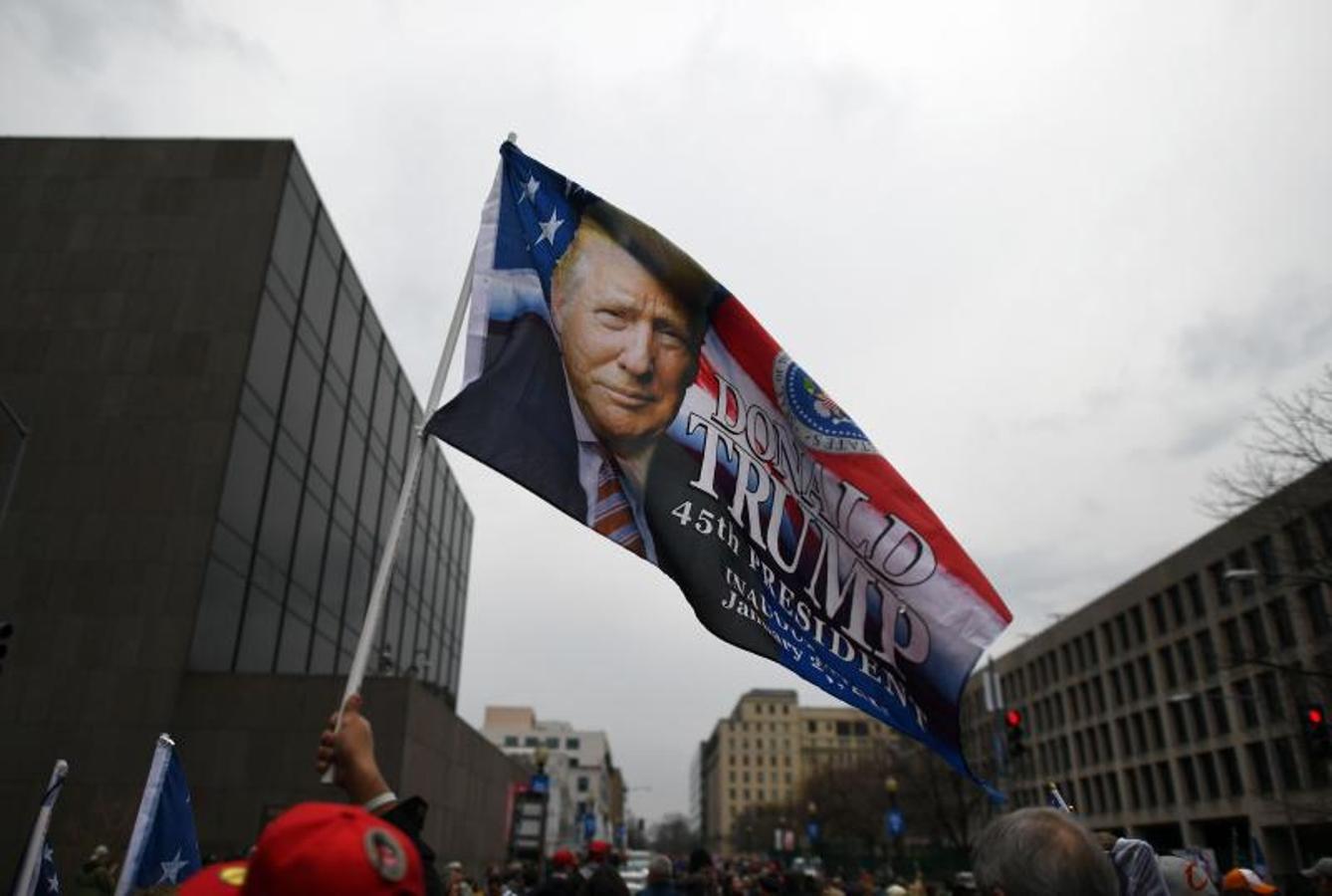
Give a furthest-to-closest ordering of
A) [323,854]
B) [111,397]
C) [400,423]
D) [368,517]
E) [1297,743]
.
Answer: [1297,743], [400,423], [368,517], [111,397], [323,854]

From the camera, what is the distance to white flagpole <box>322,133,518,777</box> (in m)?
3.41

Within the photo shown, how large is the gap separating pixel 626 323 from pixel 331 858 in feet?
16.7

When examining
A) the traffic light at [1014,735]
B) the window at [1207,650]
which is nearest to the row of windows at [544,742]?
the window at [1207,650]

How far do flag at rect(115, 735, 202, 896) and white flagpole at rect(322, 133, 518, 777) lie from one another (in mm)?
1384

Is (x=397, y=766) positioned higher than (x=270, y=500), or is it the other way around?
(x=270, y=500)

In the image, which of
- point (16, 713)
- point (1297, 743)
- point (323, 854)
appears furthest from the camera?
point (1297, 743)

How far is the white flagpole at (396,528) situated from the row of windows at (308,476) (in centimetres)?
1888

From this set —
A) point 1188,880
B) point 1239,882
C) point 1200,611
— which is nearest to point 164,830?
point 1188,880

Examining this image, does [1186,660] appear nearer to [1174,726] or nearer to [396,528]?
[1174,726]

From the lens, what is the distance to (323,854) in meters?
1.75

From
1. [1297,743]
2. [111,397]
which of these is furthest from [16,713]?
[1297,743]

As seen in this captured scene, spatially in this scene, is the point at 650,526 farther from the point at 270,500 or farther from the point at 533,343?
the point at 270,500

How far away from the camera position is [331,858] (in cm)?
175

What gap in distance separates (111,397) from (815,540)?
20963mm
